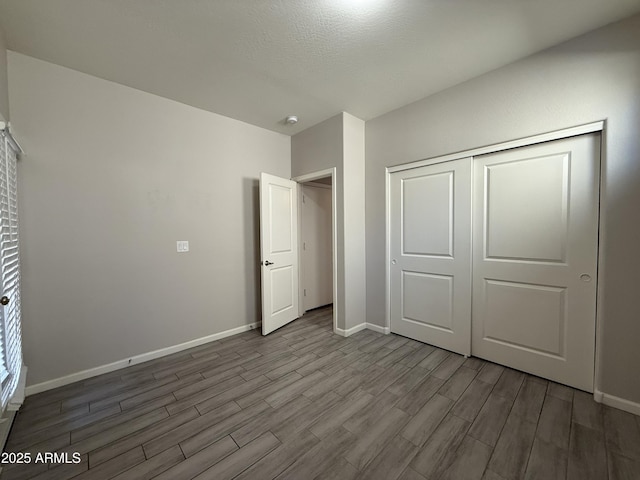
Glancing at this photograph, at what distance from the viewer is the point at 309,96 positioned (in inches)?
105

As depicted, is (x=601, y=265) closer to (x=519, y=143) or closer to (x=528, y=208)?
(x=528, y=208)

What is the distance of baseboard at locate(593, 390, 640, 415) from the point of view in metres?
1.73

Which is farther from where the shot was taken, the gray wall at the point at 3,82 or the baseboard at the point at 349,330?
the baseboard at the point at 349,330

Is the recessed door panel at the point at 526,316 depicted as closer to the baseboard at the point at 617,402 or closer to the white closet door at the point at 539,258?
the white closet door at the point at 539,258

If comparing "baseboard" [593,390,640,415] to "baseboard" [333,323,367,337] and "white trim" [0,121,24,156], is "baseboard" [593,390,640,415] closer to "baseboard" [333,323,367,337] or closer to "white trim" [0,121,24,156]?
"baseboard" [333,323,367,337]

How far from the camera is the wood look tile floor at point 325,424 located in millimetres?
1385

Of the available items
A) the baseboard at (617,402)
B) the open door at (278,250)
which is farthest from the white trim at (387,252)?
the baseboard at (617,402)

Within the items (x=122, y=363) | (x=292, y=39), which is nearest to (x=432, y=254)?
(x=292, y=39)

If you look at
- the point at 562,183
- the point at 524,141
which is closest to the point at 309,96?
the point at 524,141

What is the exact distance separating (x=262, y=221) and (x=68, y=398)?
7.27 ft

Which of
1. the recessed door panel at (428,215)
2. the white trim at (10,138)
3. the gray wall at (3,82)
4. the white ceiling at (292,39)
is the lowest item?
the recessed door panel at (428,215)

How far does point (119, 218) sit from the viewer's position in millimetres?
2391

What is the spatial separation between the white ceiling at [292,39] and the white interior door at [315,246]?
180 centimetres

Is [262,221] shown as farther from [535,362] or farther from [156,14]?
[535,362]
